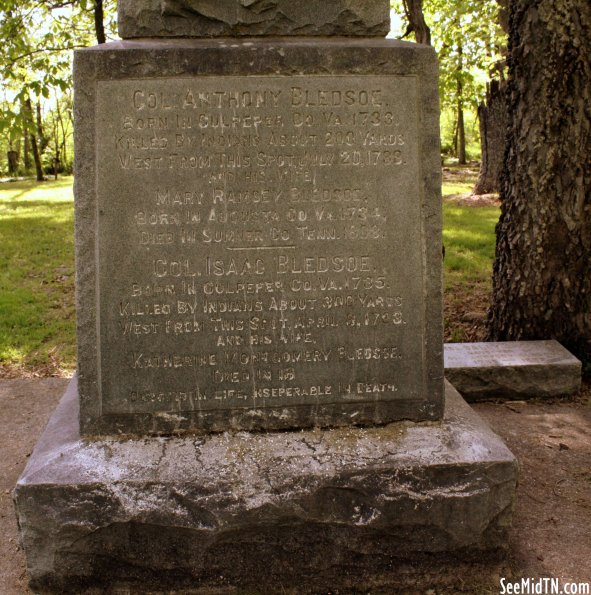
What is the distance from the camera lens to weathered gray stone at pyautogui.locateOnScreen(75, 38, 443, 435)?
9.52 ft

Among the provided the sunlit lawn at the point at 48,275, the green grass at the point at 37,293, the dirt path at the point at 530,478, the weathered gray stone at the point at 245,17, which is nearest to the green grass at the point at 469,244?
the sunlit lawn at the point at 48,275

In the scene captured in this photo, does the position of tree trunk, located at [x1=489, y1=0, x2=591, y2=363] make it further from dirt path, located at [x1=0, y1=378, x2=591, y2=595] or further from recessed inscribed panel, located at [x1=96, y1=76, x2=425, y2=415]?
recessed inscribed panel, located at [x1=96, y1=76, x2=425, y2=415]

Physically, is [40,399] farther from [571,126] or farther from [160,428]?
[571,126]

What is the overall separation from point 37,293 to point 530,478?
20.6 feet

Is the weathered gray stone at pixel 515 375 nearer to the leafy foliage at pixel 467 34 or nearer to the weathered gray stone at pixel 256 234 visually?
the weathered gray stone at pixel 256 234

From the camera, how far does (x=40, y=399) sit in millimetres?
5012

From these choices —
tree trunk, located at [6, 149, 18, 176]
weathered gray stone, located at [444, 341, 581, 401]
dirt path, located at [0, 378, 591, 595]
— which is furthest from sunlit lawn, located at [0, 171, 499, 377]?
tree trunk, located at [6, 149, 18, 176]

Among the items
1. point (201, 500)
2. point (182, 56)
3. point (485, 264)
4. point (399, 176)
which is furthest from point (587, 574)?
point (485, 264)

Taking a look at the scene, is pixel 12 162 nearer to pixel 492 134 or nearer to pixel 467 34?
pixel 492 134

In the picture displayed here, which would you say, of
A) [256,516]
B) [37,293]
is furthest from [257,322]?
[37,293]

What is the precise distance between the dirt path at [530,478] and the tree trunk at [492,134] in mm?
9316

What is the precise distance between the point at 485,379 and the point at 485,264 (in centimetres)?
421

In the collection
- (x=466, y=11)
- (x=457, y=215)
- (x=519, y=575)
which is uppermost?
(x=466, y=11)

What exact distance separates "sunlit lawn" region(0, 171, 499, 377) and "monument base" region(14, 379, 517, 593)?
10.9ft
